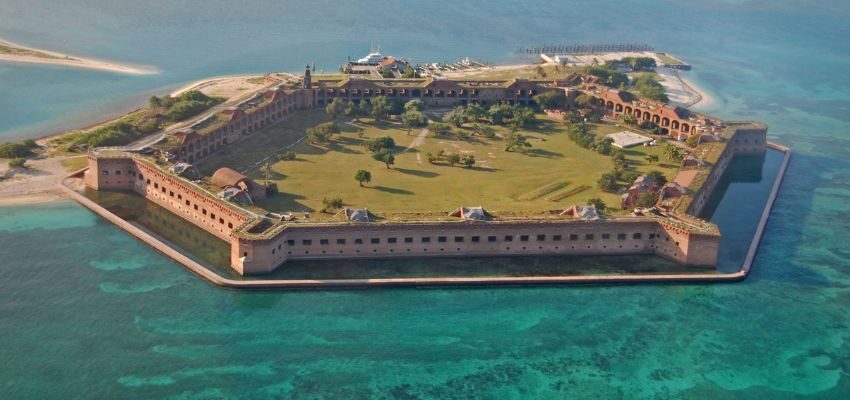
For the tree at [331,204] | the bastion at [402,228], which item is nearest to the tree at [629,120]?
the bastion at [402,228]

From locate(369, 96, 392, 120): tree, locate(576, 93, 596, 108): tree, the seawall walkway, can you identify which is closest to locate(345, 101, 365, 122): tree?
locate(369, 96, 392, 120): tree

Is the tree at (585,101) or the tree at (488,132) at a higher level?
the tree at (585,101)

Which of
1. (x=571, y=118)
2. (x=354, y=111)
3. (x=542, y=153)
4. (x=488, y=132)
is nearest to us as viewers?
(x=542, y=153)

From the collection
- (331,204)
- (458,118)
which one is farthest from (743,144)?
(331,204)

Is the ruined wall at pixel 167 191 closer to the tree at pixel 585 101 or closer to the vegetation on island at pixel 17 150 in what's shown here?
the vegetation on island at pixel 17 150

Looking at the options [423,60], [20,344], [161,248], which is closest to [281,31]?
[423,60]

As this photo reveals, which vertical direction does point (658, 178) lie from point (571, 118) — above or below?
below

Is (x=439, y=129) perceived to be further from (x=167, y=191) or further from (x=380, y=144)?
(x=167, y=191)
